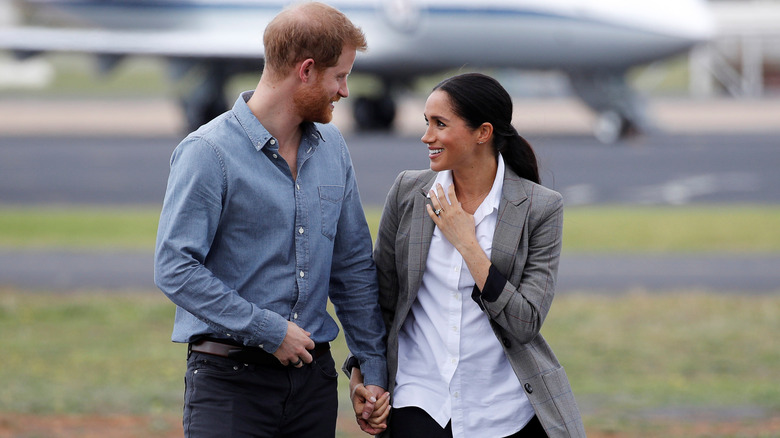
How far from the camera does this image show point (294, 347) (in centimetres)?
282

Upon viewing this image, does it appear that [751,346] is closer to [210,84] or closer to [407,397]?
[407,397]

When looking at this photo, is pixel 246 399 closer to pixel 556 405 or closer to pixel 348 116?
pixel 556 405

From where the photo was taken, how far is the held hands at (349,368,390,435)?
9.89ft

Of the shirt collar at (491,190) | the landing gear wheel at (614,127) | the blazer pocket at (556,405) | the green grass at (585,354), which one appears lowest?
the green grass at (585,354)

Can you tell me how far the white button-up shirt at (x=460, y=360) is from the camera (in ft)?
9.61

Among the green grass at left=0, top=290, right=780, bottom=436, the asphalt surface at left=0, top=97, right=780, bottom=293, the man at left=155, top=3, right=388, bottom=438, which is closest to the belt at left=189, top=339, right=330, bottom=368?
the man at left=155, top=3, right=388, bottom=438

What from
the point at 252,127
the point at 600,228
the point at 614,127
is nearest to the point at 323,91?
the point at 252,127

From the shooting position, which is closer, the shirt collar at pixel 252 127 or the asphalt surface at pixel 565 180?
the shirt collar at pixel 252 127

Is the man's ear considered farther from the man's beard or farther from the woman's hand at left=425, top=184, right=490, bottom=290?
the woman's hand at left=425, top=184, right=490, bottom=290

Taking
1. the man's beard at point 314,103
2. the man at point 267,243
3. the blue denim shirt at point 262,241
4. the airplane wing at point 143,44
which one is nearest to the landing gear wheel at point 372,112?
the airplane wing at point 143,44

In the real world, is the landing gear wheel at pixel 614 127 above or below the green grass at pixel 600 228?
above

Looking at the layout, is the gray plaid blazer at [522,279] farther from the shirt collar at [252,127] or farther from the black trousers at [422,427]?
the shirt collar at [252,127]

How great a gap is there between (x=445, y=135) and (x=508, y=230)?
0.31 meters

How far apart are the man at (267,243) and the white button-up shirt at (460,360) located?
0.48 feet
